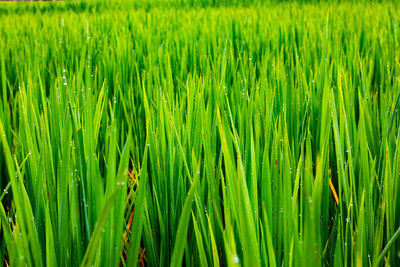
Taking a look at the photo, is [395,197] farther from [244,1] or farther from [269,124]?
[244,1]

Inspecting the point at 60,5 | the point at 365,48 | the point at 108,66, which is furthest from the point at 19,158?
the point at 60,5

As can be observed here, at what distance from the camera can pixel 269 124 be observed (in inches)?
22.9

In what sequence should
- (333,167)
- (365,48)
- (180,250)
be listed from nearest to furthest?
(180,250) → (333,167) → (365,48)

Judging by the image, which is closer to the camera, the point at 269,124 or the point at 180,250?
the point at 180,250

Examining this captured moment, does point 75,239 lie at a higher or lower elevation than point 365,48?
lower

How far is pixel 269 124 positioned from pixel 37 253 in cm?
39

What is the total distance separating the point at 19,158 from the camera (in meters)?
0.64

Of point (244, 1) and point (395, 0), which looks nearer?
point (395, 0)

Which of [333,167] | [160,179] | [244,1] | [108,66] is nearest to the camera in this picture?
[160,179]

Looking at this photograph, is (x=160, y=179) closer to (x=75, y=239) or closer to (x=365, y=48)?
(x=75, y=239)

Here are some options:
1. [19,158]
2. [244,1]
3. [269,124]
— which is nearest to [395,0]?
[244,1]

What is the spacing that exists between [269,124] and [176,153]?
17 centimetres

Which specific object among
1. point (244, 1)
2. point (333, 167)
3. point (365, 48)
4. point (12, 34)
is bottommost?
point (333, 167)

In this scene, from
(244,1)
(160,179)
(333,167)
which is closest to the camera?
(160,179)
